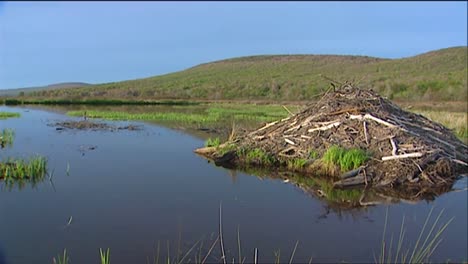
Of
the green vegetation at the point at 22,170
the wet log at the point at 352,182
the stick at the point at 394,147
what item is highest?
the stick at the point at 394,147

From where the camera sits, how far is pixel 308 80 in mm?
54750

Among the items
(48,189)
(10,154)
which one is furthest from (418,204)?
(10,154)

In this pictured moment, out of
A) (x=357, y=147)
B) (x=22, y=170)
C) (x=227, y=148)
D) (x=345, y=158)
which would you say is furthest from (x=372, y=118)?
(x=22, y=170)

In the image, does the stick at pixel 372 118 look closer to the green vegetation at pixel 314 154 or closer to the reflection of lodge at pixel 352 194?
the green vegetation at pixel 314 154

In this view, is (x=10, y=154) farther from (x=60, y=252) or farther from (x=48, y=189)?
(x=60, y=252)

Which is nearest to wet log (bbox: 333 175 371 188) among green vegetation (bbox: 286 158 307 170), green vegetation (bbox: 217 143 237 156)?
green vegetation (bbox: 286 158 307 170)

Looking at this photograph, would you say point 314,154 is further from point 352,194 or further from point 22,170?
point 22,170

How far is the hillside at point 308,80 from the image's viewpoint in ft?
135

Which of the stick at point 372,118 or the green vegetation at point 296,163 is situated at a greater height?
the stick at point 372,118

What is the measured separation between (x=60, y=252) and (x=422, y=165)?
790 cm

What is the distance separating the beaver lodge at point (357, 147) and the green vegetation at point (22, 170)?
4469mm

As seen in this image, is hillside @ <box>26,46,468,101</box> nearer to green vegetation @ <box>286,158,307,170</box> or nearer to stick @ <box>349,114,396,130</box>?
stick @ <box>349,114,396,130</box>

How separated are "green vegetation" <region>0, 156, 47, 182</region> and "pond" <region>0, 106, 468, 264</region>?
1.01ft

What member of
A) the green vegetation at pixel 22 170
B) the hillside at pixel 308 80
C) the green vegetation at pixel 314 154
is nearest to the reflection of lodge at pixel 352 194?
the green vegetation at pixel 314 154
